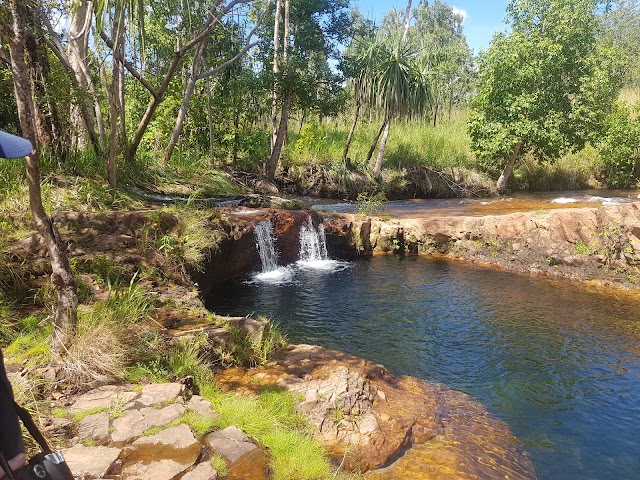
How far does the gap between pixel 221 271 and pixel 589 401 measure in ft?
21.3

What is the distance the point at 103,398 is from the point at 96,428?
401mm

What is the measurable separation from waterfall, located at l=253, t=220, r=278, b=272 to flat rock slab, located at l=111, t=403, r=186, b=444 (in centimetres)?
647

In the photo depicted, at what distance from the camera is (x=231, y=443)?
122 inches

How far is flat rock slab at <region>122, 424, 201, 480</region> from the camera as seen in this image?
8.89 feet

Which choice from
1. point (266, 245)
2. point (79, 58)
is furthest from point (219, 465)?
point (79, 58)

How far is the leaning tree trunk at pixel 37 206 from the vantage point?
3.16 meters

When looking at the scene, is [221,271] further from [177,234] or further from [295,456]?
[295,456]

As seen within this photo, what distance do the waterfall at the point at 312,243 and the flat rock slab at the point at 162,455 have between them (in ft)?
26.1

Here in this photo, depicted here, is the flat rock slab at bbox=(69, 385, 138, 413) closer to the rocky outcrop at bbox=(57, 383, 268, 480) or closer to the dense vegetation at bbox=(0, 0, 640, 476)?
the rocky outcrop at bbox=(57, 383, 268, 480)

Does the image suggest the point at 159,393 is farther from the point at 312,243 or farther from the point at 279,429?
the point at 312,243

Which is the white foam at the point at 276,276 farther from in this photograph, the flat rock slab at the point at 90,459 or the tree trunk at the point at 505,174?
the tree trunk at the point at 505,174

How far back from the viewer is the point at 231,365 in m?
4.73

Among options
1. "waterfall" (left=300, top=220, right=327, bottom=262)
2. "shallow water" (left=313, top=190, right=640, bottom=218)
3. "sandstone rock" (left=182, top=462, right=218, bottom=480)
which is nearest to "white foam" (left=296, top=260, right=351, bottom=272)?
"waterfall" (left=300, top=220, right=327, bottom=262)

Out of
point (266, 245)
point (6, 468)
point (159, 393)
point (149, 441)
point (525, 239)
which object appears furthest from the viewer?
point (525, 239)
